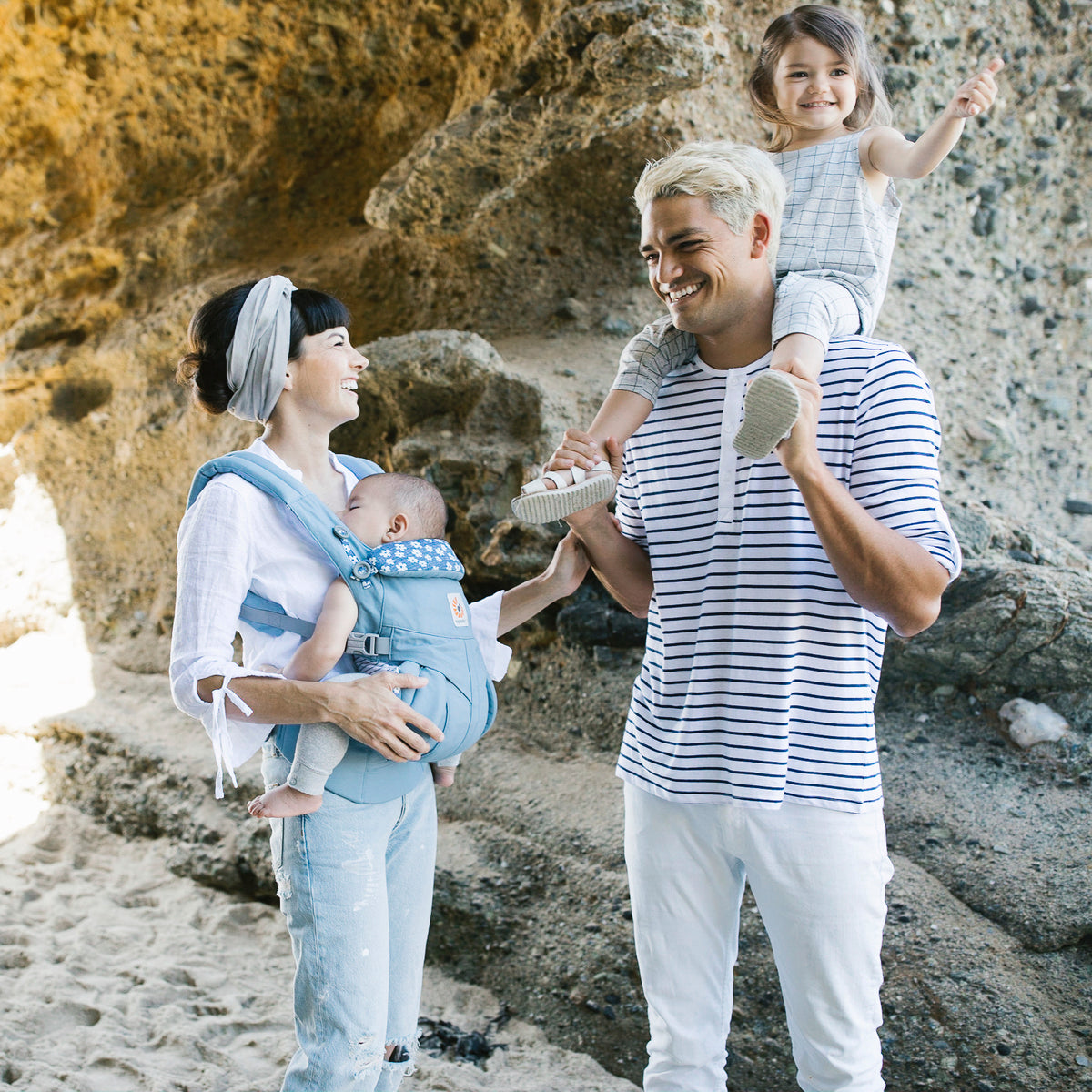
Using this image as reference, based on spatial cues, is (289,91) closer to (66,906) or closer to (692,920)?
(66,906)

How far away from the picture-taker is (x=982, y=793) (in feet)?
10.4

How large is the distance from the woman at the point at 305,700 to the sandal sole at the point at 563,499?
37cm

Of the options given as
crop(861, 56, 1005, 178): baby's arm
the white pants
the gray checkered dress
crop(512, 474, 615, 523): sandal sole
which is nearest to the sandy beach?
the white pants

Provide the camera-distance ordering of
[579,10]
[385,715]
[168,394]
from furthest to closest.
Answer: [168,394]
[579,10]
[385,715]

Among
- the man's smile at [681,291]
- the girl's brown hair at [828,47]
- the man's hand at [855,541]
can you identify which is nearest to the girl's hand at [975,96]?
the girl's brown hair at [828,47]

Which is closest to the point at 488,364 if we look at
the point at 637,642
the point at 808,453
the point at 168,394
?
the point at 637,642

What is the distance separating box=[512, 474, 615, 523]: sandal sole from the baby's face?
25 centimetres

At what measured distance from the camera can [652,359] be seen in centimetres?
206

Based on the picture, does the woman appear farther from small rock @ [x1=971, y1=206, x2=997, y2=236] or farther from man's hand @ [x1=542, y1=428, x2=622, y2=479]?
small rock @ [x1=971, y1=206, x2=997, y2=236]

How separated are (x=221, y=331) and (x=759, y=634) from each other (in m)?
1.16

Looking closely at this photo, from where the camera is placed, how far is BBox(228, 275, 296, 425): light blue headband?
1960 millimetres

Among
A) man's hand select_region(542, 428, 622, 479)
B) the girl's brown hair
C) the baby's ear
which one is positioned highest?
the girl's brown hair

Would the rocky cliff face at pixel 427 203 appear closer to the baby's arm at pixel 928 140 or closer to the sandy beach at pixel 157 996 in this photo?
the baby's arm at pixel 928 140

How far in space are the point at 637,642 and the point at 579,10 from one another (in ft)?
7.39
